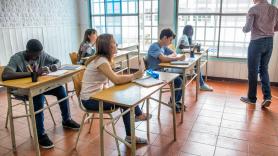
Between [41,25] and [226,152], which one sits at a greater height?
[41,25]

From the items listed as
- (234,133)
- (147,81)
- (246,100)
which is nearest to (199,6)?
(246,100)

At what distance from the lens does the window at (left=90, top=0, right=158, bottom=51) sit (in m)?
5.21

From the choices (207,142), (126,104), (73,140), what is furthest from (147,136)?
(126,104)

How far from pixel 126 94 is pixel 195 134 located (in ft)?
3.84

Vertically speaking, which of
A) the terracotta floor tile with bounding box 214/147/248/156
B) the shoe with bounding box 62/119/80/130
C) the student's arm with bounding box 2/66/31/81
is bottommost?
the terracotta floor tile with bounding box 214/147/248/156

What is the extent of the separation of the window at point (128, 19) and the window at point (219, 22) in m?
0.65

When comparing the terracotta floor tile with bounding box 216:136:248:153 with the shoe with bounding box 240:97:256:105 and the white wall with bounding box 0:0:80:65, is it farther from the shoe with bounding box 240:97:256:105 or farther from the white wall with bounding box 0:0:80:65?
the white wall with bounding box 0:0:80:65

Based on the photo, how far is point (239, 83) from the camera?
459cm

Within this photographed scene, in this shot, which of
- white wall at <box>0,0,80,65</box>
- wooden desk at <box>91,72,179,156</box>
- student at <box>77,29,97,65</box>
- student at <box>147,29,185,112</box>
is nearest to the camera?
wooden desk at <box>91,72,179,156</box>

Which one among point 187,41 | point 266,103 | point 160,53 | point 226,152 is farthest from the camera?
point 187,41

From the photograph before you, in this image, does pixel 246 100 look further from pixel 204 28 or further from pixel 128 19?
pixel 128 19

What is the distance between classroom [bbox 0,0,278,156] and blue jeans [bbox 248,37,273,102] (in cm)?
1

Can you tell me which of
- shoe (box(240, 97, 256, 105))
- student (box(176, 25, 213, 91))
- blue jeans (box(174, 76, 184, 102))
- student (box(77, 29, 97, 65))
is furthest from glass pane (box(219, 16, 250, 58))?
student (box(77, 29, 97, 65))

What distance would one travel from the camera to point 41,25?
4688mm
